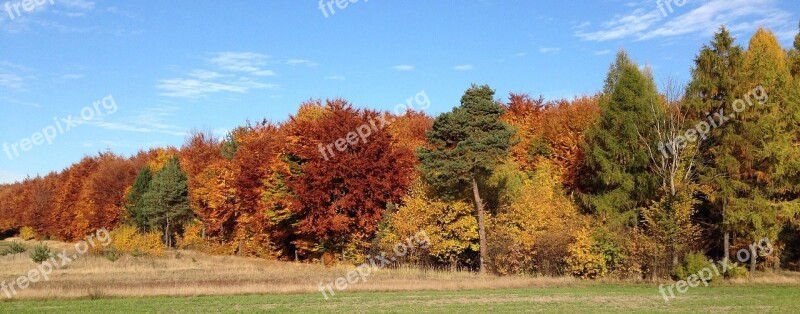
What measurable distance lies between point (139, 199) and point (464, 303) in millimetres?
65868

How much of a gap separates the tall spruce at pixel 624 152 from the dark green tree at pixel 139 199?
58887 mm

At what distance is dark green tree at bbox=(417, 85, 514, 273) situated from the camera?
38.5 meters

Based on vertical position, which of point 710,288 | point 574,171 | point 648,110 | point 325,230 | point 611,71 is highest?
point 611,71

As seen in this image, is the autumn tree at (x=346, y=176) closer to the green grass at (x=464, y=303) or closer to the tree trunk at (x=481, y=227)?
the tree trunk at (x=481, y=227)

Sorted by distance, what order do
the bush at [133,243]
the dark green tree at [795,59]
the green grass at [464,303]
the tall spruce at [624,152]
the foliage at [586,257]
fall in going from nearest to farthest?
the green grass at [464,303] < the foliage at [586,257] < the tall spruce at [624,152] < the dark green tree at [795,59] < the bush at [133,243]

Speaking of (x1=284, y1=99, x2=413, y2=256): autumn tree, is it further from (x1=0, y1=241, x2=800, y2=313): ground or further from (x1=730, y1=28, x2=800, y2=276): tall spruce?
(x1=730, y1=28, x2=800, y2=276): tall spruce

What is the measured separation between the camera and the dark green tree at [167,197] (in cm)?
7331

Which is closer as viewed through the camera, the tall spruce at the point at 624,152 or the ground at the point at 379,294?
the ground at the point at 379,294

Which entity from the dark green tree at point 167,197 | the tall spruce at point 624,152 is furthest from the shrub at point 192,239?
the tall spruce at point 624,152

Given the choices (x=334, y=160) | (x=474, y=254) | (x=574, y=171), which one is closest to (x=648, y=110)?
(x=574, y=171)

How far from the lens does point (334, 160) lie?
4712 centimetres

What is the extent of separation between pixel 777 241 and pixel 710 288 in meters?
11.2

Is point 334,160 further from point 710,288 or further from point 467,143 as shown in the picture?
point 710,288

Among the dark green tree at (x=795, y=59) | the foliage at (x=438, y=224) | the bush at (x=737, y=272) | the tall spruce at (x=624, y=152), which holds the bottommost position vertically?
the bush at (x=737, y=272)
